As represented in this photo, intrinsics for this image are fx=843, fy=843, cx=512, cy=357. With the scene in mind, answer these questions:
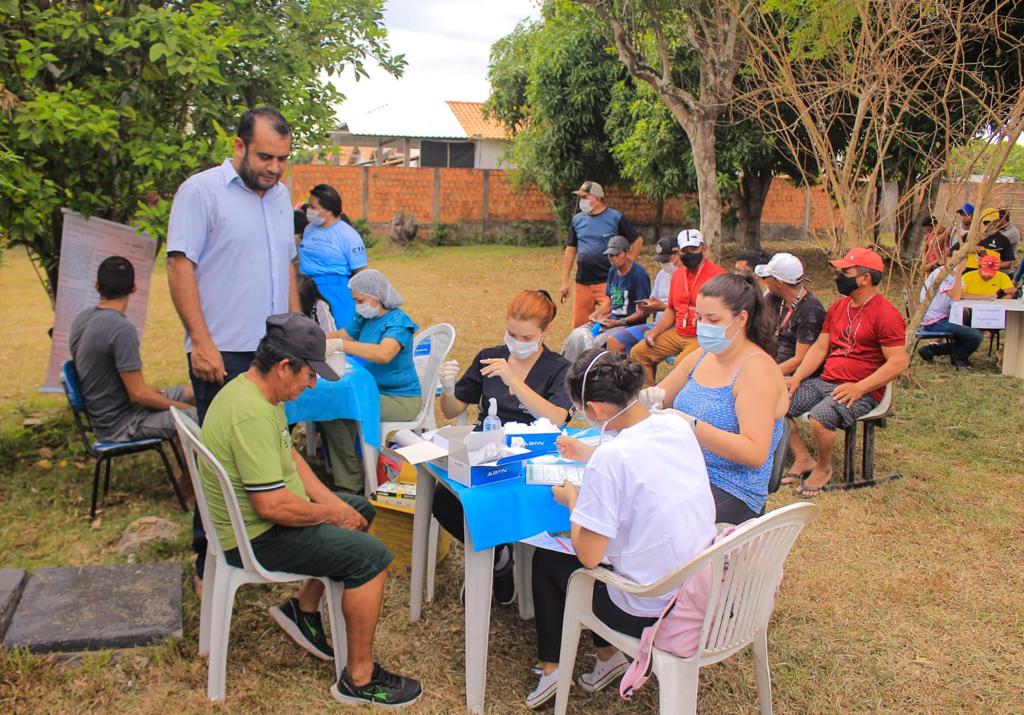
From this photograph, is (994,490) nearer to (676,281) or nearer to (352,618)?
(676,281)

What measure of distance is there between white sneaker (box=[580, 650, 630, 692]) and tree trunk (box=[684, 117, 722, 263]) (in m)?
7.14

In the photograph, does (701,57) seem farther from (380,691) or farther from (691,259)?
(380,691)

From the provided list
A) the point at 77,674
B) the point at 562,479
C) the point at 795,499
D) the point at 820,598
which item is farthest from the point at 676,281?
the point at 77,674

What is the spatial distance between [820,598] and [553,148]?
50.3 ft

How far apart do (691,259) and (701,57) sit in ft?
14.3

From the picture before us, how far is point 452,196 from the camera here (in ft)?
69.2

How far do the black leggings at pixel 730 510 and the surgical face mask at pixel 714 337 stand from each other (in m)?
0.61

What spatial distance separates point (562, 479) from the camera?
3139 millimetres

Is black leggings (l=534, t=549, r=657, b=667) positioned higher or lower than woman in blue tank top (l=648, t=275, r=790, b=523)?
lower

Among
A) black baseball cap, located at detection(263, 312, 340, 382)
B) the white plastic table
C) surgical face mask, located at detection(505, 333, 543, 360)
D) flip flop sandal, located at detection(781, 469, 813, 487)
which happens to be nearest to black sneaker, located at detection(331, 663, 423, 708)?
black baseball cap, located at detection(263, 312, 340, 382)

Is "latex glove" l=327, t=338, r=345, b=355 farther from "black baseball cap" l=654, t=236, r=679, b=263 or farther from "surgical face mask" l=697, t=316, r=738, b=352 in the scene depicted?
"black baseball cap" l=654, t=236, r=679, b=263

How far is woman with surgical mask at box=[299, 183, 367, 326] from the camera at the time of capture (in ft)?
20.9

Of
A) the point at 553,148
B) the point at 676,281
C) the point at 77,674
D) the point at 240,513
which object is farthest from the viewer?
the point at 553,148

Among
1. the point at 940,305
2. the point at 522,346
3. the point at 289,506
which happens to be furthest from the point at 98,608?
the point at 940,305
